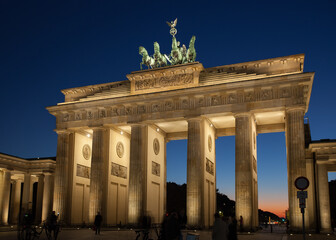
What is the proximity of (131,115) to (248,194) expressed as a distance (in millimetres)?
13560

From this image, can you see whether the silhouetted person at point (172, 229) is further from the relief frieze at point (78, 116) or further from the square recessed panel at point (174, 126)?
the relief frieze at point (78, 116)

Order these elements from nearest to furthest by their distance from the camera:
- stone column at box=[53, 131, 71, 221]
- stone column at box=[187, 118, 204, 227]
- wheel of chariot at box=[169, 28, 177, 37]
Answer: stone column at box=[187, 118, 204, 227]
stone column at box=[53, 131, 71, 221]
wheel of chariot at box=[169, 28, 177, 37]

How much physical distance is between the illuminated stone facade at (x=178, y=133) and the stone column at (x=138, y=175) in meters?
0.09

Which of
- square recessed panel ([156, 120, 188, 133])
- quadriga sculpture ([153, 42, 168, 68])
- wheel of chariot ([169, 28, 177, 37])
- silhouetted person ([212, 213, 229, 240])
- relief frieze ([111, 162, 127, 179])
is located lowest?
silhouetted person ([212, 213, 229, 240])

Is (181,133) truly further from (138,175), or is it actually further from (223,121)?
(138,175)

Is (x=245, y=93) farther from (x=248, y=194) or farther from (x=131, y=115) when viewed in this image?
(x=131, y=115)

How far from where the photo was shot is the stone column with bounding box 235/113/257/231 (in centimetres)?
3231

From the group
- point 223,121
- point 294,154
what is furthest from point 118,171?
point 294,154

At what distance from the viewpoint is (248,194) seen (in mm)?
32750

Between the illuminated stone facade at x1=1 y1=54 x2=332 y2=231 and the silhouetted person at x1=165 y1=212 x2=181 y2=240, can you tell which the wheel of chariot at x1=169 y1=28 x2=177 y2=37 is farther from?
the silhouetted person at x1=165 y1=212 x2=181 y2=240

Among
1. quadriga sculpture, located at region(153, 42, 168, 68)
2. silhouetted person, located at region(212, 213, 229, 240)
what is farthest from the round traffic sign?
quadriga sculpture, located at region(153, 42, 168, 68)

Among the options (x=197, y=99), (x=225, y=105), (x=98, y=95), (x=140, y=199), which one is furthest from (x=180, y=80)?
(x=140, y=199)

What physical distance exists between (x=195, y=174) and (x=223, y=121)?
23.2 feet

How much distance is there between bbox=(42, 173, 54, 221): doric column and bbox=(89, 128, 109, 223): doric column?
28.8 feet
